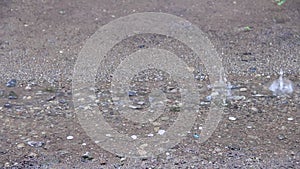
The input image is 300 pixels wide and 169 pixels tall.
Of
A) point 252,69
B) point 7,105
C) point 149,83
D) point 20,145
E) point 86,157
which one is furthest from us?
point 252,69

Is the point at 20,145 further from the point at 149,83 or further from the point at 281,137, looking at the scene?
the point at 281,137

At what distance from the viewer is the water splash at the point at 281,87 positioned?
3.80 meters

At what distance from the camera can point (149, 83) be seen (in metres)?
3.94

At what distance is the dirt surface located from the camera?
3055mm

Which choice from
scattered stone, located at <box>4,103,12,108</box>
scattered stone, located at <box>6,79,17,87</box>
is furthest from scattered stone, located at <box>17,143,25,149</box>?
scattered stone, located at <box>6,79,17,87</box>

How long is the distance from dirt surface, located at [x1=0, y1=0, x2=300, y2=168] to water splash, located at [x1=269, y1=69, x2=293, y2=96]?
0.17ft

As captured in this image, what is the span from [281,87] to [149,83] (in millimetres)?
977

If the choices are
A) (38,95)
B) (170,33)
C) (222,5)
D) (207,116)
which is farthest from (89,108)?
(222,5)

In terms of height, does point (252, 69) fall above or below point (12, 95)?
above

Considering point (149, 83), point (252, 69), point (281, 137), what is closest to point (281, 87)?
point (252, 69)

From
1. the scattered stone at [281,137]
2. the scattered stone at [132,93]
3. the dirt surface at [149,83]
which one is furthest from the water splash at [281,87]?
the scattered stone at [132,93]

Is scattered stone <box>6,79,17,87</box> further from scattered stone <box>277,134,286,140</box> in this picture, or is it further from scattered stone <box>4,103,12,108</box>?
scattered stone <box>277,134,286,140</box>

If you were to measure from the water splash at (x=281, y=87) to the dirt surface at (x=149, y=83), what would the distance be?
0.05 meters

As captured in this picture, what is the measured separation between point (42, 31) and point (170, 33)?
1.16 meters
